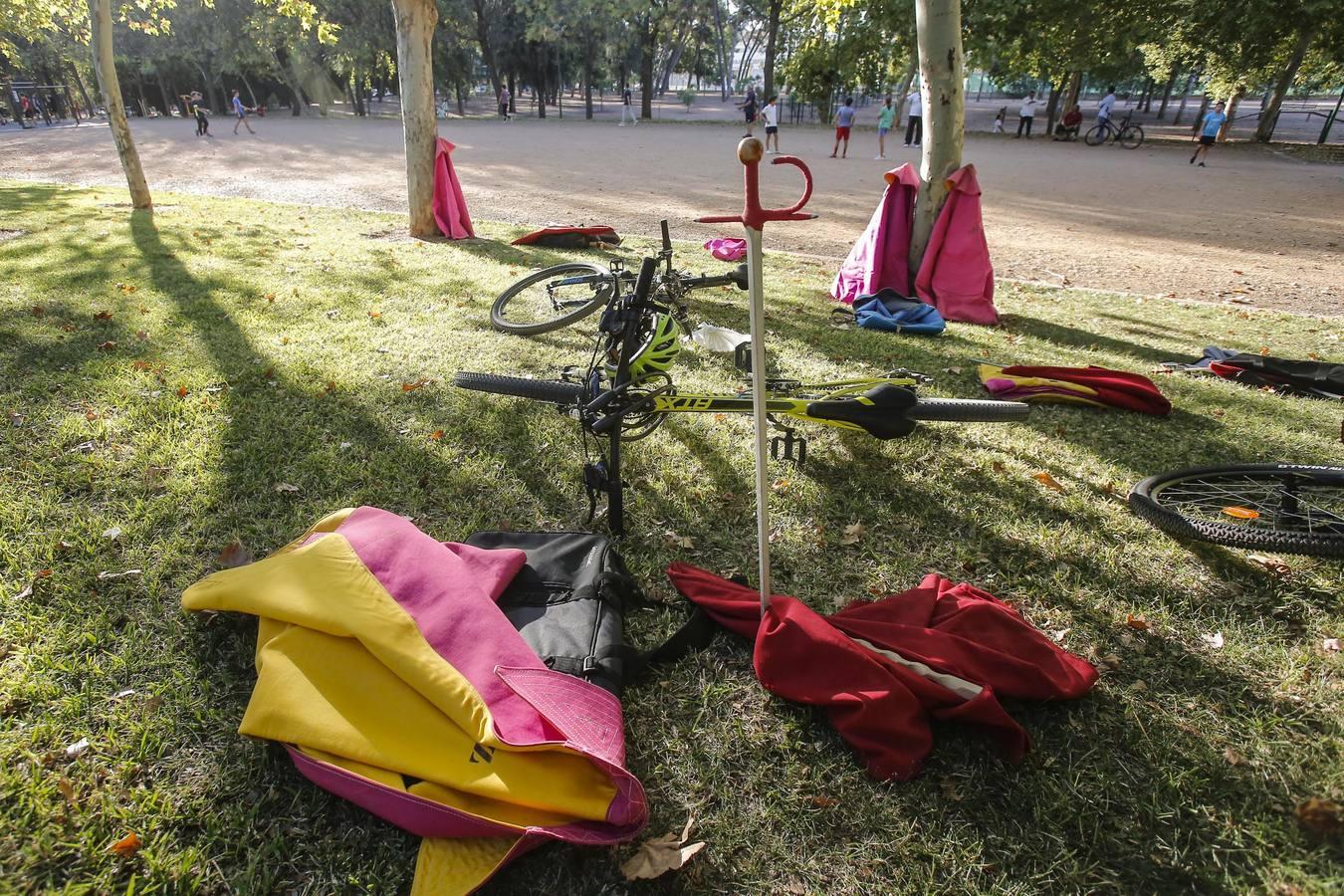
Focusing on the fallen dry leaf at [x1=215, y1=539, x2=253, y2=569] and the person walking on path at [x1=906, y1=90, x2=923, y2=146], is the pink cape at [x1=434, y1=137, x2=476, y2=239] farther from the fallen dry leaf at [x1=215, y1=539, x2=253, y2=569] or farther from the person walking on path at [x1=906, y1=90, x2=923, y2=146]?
the person walking on path at [x1=906, y1=90, x2=923, y2=146]

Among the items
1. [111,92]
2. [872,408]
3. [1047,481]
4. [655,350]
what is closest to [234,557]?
[655,350]

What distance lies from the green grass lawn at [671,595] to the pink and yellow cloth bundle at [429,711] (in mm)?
129

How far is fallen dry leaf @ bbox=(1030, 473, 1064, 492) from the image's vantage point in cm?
353

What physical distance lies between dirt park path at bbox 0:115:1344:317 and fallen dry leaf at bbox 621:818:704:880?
6.83 meters

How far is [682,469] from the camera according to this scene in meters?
3.64

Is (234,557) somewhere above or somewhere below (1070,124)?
below

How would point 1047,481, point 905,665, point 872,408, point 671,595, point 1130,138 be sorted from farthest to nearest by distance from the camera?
point 1130,138
point 1047,481
point 872,408
point 671,595
point 905,665

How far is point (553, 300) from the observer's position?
18.0ft

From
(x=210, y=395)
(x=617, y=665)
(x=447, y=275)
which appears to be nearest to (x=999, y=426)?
(x=617, y=665)

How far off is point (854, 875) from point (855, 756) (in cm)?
36

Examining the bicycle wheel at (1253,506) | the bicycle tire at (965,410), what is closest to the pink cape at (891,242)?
the bicycle tire at (965,410)

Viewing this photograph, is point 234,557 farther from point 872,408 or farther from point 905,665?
point 872,408

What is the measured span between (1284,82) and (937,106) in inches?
1074

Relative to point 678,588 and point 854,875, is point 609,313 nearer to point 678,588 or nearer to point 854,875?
point 678,588
